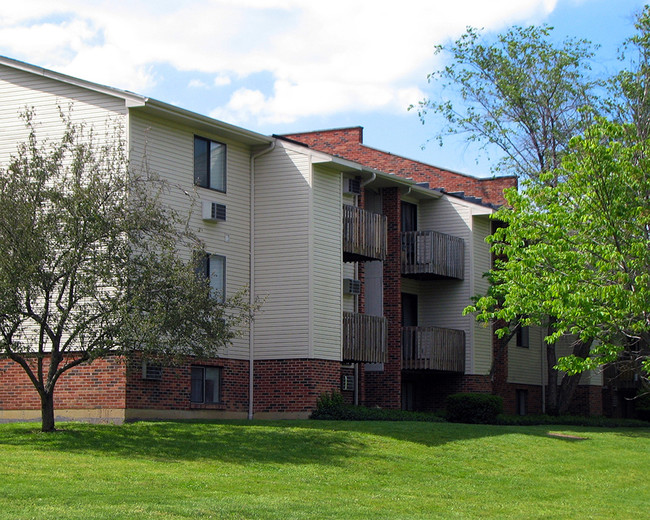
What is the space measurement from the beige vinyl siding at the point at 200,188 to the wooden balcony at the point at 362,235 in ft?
9.59

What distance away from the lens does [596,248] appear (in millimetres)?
21516

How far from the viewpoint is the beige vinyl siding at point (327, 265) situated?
86.1ft

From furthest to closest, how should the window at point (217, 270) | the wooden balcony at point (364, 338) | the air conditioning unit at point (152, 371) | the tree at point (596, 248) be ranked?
the wooden balcony at point (364, 338), the window at point (217, 270), the air conditioning unit at point (152, 371), the tree at point (596, 248)

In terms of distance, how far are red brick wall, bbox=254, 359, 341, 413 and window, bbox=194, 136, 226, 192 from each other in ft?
15.9

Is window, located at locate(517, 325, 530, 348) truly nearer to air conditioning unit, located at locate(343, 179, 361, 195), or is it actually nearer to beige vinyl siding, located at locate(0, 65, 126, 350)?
air conditioning unit, located at locate(343, 179, 361, 195)

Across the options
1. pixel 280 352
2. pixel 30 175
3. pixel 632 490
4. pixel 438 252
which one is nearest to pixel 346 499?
pixel 632 490

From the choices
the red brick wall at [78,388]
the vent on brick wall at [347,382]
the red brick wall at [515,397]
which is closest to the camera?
the red brick wall at [78,388]

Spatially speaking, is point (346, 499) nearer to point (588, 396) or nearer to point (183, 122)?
point (183, 122)

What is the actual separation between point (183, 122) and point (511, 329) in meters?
15.2

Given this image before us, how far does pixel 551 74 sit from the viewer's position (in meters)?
32.9

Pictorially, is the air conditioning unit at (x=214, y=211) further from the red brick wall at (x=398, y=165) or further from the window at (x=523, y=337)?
the window at (x=523, y=337)

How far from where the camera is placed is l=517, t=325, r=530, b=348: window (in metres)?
37.3

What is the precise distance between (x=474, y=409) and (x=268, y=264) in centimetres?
760

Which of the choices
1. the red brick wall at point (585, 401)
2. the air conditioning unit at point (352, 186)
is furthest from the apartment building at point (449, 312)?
the red brick wall at point (585, 401)
